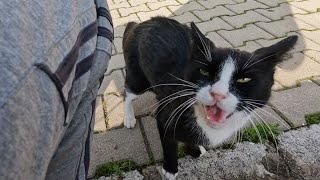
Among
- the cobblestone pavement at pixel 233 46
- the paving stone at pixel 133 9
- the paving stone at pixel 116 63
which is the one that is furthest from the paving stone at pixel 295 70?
the paving stone at pixel 133 9

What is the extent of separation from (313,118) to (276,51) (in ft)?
2.98

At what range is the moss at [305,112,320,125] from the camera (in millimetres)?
2178

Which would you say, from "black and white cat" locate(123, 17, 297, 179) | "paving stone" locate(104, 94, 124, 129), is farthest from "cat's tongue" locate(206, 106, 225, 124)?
"paving stone" locate(104, 94, 124, 129)

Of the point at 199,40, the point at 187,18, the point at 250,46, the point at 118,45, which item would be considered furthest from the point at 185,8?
the point at 199,40

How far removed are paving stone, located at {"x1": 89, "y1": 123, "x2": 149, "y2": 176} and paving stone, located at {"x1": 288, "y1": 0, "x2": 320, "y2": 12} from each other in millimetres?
2594

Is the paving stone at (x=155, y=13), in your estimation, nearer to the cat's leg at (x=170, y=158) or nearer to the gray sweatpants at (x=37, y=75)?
the cat's leg at (x=170, y=158)

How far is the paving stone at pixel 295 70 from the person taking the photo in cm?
260

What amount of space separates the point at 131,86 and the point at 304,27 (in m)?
1.99

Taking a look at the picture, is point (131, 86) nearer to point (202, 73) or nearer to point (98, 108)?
point (98, 108)

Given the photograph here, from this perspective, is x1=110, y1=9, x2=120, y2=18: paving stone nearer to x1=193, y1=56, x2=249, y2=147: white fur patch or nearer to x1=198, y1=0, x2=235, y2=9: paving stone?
x1=198, y1=0, x2=235, y2=9: paving stone

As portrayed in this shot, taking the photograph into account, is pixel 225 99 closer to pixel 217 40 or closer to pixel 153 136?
pixel 153 136

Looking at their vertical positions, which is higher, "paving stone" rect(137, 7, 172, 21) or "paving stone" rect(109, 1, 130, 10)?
"paving stone" rect(109, 1, 130, 10)

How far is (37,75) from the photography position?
597 millimetres

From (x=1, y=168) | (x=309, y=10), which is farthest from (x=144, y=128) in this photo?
(x=309, y=10)
